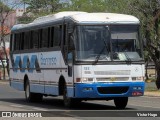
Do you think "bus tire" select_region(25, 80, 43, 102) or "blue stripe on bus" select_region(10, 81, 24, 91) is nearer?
"bus tire" select_region(25, 80, 43, 102)

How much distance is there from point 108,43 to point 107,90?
1626 mm

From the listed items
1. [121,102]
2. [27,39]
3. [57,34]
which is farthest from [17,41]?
[121,102]

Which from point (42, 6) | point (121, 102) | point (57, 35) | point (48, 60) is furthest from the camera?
point (42, 6)

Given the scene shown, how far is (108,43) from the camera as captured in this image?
20.7 metres

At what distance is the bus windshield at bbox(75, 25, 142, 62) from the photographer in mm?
20438

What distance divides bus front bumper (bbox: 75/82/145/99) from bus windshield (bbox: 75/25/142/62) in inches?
33.9

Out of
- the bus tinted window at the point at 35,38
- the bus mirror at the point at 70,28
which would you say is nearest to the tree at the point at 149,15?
the bus tinted window at the point at 35,38

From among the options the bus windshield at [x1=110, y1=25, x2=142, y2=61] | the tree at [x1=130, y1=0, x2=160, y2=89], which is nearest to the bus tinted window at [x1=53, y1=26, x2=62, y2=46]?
the bus windshield at [x1=110, y1=25, x2=142, y2=61]

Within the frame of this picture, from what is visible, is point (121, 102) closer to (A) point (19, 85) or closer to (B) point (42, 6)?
(A) point (19, 85)

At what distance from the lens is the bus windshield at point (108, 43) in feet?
67.1

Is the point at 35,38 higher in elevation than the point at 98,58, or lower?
lower

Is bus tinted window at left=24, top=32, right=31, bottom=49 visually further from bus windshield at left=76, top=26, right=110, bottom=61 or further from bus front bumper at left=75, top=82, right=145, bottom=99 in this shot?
bus front bumper at left=75, top=82, right=145, bottom=99

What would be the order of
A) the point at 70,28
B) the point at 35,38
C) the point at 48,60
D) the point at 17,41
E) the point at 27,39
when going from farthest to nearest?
the point at 17,41, the point at 27,39, the point at 35,38, the point at 48,60, the point at 70,28

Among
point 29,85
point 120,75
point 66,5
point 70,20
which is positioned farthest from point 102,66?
point 66,5
